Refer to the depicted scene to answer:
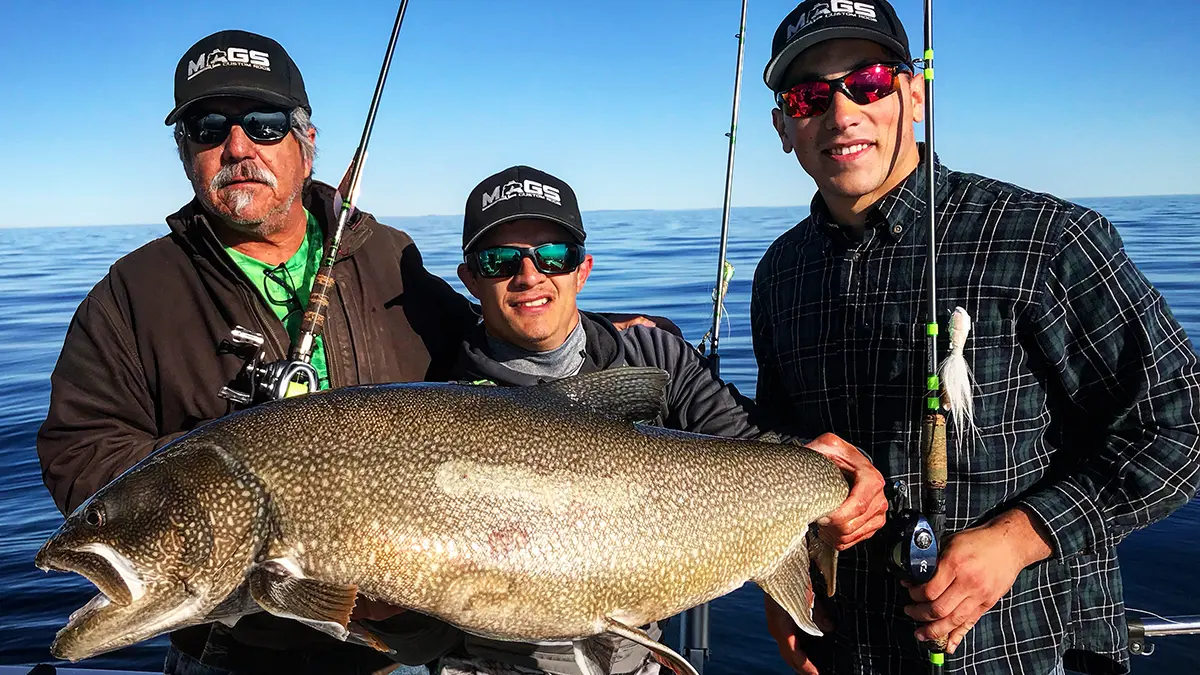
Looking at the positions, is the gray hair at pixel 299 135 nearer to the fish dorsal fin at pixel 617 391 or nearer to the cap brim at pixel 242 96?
the cap brim at pixel 242 96

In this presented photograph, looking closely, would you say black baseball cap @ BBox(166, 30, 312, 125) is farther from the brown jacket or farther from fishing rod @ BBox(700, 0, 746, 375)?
fishing rod @ BBox(700, 0, 746, 375)

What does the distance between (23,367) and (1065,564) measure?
60.6 ft

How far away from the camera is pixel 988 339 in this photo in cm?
289

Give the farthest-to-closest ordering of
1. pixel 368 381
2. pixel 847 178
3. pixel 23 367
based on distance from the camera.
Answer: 1. pixel 23 367
2. pixel 368 381
3. pixel 847 178

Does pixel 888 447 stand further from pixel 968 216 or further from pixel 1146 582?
pixel 1146 582

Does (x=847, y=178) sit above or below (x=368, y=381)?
above

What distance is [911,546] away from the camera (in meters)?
2.76

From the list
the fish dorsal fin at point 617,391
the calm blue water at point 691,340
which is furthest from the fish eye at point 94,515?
the calm blue water at point 691,340

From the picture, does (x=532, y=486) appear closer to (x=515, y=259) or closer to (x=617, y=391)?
(x=617, y=391)

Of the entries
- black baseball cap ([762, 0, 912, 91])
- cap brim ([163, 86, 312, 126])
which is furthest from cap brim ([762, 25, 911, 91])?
cap brim ([163, 86, 312, 126])

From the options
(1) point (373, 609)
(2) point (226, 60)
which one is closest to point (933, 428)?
(1) point (373, 609)

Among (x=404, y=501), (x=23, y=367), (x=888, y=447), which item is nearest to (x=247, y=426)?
(x=404, y=501)

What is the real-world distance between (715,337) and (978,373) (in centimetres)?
200

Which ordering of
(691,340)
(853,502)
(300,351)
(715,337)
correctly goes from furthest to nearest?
(691,340) < (715,337) < (300,351) < (853,502)
